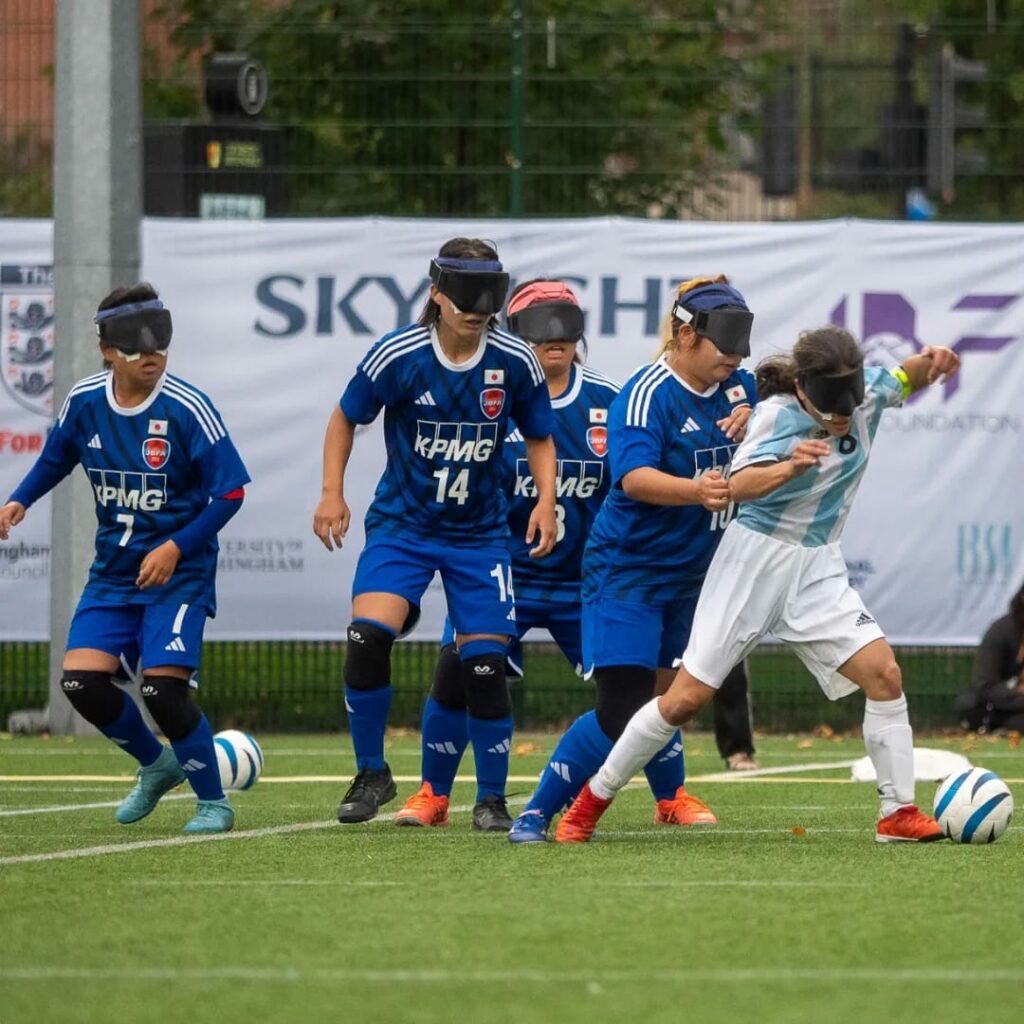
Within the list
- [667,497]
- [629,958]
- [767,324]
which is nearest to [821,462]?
[667,497]

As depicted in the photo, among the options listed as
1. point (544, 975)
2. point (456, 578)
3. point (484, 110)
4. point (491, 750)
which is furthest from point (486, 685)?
point (484, 110)

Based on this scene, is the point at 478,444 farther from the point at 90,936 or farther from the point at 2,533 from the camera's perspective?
the point at 90,936

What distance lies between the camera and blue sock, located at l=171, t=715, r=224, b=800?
29.1 feet

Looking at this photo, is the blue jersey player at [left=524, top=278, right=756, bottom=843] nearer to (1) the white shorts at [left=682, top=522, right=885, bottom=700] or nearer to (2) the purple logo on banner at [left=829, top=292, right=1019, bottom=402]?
(1) the white shorts at [left=682, top=522, right=885, bottom=700]

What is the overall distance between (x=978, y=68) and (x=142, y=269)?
18.3ft

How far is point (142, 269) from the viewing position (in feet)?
47.1

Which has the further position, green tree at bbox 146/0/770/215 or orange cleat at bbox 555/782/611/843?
green tree at bbox 146/0/770/215

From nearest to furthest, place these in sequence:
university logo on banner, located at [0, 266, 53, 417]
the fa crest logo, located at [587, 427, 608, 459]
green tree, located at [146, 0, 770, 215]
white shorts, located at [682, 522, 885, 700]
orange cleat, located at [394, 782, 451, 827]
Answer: white shorts, located at [682, 522, 885, 700]
orange cleat, located at [394, 782, 451, 827]
the fa crest logo, located at [587, 427, 608, 459]
university logo on banner, located at [0, 266, 53, 417]
green tree, located at [146, 0, 770, 215]

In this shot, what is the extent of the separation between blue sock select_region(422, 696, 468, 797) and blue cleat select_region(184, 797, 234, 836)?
0.79 m

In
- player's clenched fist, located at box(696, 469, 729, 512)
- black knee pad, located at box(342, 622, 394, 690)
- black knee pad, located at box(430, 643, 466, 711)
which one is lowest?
black knee pad, located at box(430, 643, 466, 711)

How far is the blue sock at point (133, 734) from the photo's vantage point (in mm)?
8953

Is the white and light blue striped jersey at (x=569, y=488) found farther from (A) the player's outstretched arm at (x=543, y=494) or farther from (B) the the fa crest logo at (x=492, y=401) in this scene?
(B) the the fa crest logo at (x=492, y=401)

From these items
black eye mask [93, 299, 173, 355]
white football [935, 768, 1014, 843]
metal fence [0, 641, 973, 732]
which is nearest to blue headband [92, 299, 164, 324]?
black eye mask [93, 299, 173, 355]

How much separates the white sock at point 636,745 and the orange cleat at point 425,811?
114cm
